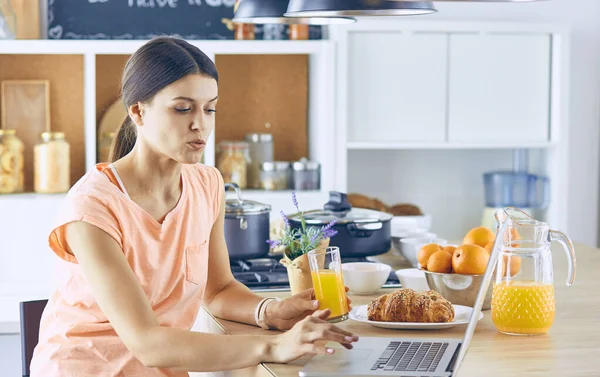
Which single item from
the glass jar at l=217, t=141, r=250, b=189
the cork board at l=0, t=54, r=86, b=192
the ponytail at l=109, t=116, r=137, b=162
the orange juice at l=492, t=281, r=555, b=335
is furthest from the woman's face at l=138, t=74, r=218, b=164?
the cork board at l=0, t=54, r=86, b=192

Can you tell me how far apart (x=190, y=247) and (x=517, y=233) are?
2.28ft

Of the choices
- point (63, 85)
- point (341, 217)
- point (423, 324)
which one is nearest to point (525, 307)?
point (423, 324)

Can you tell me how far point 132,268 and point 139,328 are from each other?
22 cm

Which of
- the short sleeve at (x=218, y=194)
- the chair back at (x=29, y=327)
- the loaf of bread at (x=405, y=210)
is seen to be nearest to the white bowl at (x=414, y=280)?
the short sleeve at (x=218, y=194)

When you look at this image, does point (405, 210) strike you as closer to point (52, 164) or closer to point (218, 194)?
point (52, 164)

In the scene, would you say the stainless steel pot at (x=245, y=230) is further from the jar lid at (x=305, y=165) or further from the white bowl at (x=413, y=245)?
the jar lid at (x=305, y=165)

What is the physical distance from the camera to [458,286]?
6.52 feet

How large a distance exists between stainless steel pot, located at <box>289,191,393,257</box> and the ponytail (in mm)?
546

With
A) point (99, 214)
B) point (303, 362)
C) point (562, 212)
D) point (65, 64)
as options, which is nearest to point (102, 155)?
point (65, 64)

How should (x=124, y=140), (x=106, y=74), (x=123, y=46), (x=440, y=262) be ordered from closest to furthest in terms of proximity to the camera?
(x=440, y=262) < (x=124, y=140) < (x=123, y=46) < (x=106, y=74)

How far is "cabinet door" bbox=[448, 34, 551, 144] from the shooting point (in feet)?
14.4

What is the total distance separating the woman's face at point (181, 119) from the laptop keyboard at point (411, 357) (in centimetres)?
56

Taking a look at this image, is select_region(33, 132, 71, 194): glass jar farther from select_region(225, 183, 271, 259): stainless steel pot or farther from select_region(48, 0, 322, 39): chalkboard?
select_region(225, 183, 271, 259): stainless steel pot

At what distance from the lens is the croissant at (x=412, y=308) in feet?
5.91
